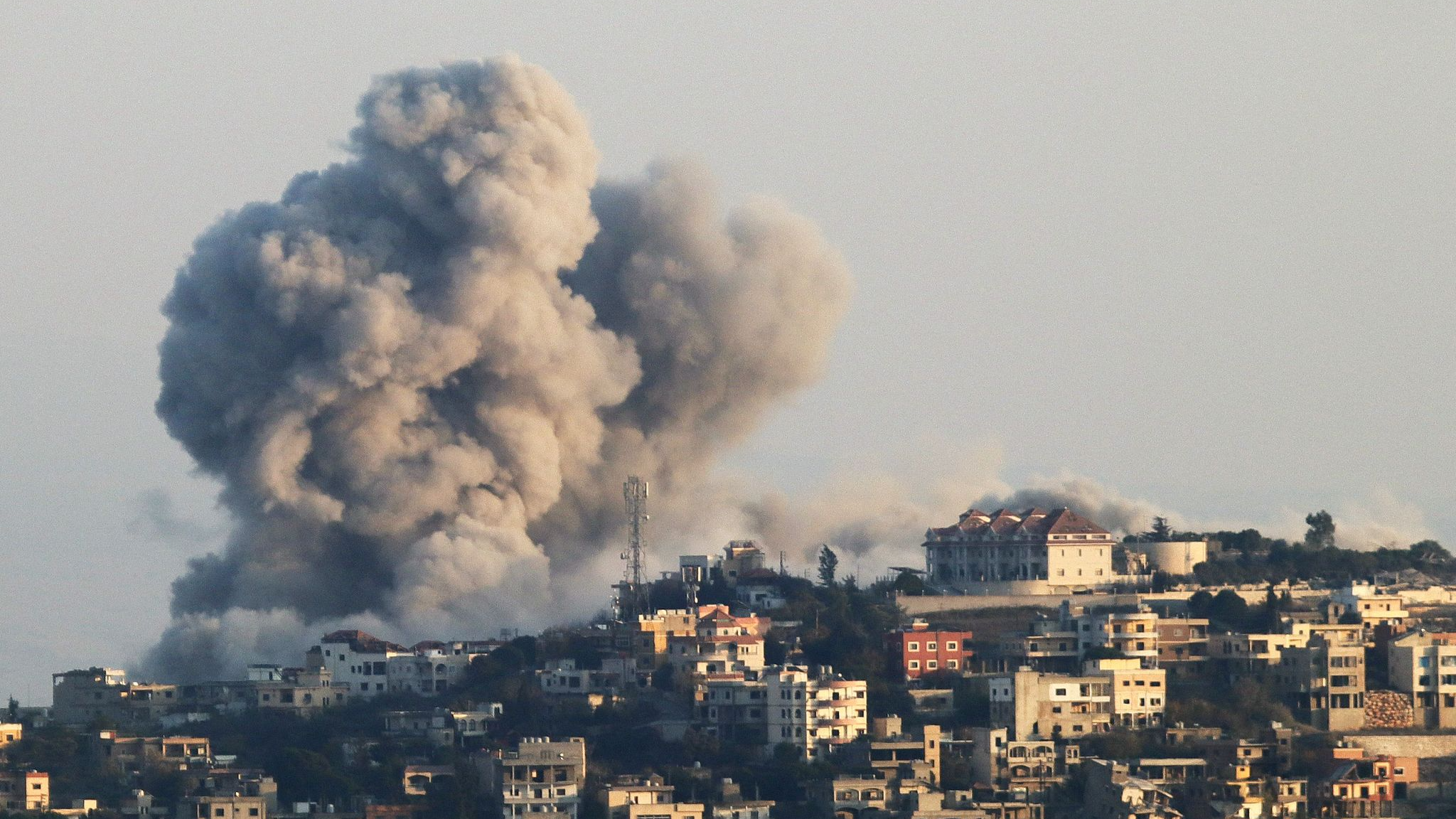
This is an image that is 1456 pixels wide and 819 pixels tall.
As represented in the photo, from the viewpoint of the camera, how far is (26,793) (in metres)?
91.3

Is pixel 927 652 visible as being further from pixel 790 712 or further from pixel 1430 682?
pixel 1430 682

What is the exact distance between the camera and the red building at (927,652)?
97.2m


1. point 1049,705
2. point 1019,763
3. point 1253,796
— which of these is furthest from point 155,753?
point 1253,796

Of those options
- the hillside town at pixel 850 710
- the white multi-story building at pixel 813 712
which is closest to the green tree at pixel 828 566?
the hillside town at pixel 850 710

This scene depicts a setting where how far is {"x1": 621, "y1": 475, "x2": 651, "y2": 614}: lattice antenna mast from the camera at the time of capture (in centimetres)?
10394

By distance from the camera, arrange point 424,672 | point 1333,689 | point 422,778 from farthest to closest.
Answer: point 424,672
point 1333,689
point 422,778

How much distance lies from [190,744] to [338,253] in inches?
773

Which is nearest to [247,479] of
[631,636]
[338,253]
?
[338,253]

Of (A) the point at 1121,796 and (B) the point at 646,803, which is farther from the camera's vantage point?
(B) the point at 646,803

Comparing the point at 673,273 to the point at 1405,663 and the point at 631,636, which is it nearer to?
the point at 631,636

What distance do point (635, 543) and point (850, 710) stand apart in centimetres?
1327

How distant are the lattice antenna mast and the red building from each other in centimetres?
778

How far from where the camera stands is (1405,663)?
94062mm

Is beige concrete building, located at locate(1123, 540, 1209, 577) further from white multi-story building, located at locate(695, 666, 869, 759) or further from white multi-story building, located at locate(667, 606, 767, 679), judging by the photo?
white multi-story building, located at locate(695, 666, 869, 759)
